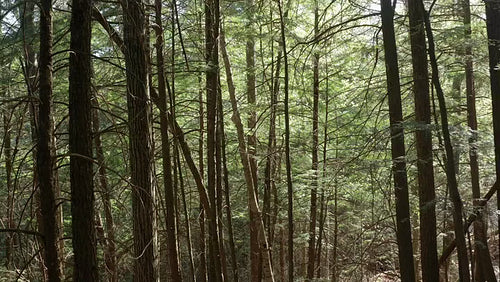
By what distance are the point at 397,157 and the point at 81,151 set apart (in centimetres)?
428

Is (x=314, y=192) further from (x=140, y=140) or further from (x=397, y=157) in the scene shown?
(x=140, y=140)

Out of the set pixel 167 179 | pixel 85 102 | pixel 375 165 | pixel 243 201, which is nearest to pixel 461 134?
pixel 375 165

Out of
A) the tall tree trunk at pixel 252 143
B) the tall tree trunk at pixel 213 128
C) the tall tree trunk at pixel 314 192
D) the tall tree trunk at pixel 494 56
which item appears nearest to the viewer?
the tall tree trunk at pixel 213 128

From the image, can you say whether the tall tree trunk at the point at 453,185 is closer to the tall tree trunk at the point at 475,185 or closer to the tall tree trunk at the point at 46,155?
the tall tree trunk at the point at 475,185

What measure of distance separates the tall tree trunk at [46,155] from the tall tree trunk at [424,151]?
17.3ft

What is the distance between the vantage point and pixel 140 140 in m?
4.73

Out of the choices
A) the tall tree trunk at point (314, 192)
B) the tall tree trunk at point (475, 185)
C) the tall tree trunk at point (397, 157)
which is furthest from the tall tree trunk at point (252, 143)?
the tall tree trunk at point (475, 185)

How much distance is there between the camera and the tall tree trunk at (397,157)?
20.0 ft

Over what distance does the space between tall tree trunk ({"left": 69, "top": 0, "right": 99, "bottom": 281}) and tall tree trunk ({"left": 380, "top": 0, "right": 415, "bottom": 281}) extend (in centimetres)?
419

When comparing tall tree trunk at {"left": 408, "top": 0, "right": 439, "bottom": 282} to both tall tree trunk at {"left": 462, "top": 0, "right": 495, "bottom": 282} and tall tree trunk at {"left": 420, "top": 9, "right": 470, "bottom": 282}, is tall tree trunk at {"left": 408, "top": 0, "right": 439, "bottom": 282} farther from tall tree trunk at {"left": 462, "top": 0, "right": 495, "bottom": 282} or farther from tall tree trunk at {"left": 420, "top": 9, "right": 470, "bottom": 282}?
tall tree trunk at {"left": 462, "top": 0, "right": 495, "bottom": 282}

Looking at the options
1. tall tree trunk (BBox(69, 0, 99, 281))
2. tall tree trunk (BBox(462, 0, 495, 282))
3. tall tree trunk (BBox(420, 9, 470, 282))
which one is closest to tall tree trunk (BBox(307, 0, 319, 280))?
tall tree trunk (BBox(462, 0, 495, 282))

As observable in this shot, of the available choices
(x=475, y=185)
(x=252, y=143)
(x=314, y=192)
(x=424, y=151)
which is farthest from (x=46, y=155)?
(x=475, y=185)

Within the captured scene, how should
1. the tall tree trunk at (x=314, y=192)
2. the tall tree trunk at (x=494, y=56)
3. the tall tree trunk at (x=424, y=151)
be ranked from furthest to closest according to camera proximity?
1. the tall tree trunk at (x=314, y=192)
2. the tall tree trunk at (x=494, y=56)
3. the tall tree trunk at (x=424, y=151)

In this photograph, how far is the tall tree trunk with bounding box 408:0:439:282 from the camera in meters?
6.67
